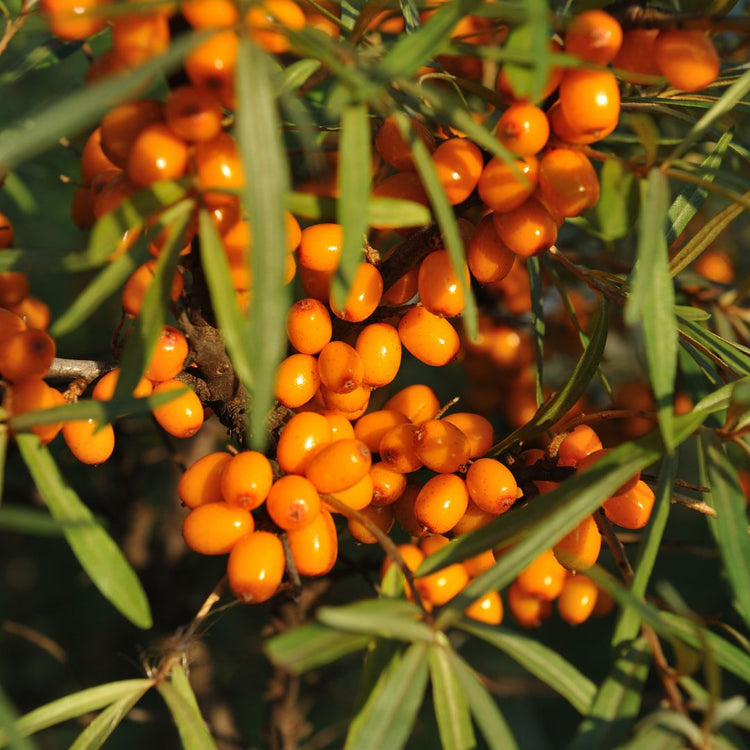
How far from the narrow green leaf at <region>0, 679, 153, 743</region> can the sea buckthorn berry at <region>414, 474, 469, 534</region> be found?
A: 1.02 ft

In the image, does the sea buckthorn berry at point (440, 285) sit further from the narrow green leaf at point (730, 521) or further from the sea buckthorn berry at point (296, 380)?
the narrow green leaf at point (730, 521)

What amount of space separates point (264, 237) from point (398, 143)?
30 centimetres

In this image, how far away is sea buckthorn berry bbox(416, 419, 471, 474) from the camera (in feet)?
2.43

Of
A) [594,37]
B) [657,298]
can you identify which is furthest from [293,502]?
[594,37]

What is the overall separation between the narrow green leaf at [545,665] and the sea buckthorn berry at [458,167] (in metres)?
0.36

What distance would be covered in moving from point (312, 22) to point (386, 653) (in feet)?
2.33

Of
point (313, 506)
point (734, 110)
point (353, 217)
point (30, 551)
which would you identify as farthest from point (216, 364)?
point (30, 551)

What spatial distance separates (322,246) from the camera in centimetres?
69

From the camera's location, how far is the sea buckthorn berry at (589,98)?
23.6 inches

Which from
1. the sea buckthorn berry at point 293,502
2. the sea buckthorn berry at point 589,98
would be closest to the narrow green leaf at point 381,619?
the sea buckthorn berry at point 293,502

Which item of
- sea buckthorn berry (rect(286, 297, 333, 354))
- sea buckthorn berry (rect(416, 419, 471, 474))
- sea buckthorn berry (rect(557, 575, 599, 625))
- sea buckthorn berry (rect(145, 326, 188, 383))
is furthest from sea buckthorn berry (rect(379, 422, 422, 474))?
sea buckthorn berry (rect(557, 575, 599, 625))

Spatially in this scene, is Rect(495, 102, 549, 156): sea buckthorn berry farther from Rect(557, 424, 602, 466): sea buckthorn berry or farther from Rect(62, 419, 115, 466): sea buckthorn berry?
Rect(62, 419, 115, 466): sea buckthorn berry

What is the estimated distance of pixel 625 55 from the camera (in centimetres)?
65

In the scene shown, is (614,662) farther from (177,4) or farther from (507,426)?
(507,426)
